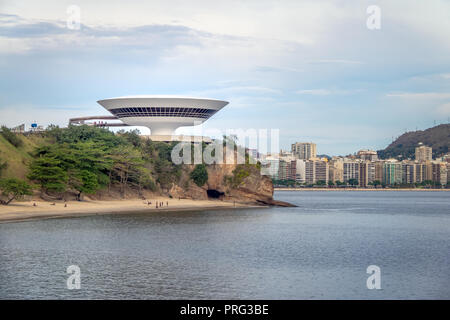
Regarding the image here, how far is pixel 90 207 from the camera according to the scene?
194 feet

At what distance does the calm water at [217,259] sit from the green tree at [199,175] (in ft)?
79.3

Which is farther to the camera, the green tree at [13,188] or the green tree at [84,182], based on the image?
the green tree at [84,182]

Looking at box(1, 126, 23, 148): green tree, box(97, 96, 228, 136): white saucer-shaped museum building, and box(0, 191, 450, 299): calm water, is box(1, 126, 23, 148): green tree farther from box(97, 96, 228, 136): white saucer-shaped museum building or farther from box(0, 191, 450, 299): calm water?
box(97, 96, 228, 136): white saucer-shaped museum building

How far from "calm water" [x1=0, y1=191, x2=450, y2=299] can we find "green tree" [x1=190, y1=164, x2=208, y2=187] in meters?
24.2

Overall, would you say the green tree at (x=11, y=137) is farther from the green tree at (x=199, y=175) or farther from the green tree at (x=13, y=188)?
the green tree at (x=199, y=175)

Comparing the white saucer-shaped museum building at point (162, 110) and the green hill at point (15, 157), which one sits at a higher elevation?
the white saucer-shaped museum building at point (162, 110)

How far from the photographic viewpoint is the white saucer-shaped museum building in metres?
87.4

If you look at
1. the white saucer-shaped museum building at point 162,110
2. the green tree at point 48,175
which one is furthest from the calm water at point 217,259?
the white saucer-shaped museum building at point 162,110

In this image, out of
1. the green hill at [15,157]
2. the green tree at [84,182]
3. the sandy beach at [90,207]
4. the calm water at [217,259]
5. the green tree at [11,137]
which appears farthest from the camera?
the green tree at [11,137]

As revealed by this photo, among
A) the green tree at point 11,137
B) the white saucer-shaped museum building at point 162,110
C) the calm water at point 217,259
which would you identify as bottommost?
the calm water at point 217,259

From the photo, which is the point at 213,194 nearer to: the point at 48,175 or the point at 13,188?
the point at 48,175

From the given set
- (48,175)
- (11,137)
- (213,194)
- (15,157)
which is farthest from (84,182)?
(213,194)

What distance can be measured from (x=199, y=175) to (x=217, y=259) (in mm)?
45310

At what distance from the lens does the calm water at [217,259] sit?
24391mm
